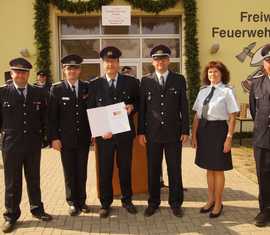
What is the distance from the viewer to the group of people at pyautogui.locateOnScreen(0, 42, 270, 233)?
5312 mm

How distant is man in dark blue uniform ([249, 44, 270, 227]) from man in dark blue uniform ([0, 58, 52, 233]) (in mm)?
2702

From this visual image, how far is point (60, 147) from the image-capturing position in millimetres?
5695

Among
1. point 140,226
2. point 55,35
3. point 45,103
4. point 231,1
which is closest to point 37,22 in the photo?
point 55,35

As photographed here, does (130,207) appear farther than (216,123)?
Yes

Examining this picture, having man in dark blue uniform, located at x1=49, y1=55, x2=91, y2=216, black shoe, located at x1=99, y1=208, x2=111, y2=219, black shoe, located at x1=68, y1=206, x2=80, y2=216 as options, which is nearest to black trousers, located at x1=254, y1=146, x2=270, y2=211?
black shoe, located at x1=99, y1=208, x2=111, y2=219

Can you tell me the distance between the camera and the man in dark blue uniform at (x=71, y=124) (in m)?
5.64

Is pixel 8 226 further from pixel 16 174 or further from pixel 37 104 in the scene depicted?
pixel 37 104

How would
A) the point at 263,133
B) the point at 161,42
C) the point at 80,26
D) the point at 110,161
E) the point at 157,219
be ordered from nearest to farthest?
the point at 263,133, the point at 157,219, the point at 110,161, the point at 80,26, the point at 161,42

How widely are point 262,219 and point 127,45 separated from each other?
996 cm

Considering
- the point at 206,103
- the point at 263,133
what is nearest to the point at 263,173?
the point at 263,133

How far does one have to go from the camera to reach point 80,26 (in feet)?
46.2

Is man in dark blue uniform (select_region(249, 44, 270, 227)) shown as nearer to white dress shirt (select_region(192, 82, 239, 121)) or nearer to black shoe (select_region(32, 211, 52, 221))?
white dress shirt (select_region(192, 82, 239, 121))

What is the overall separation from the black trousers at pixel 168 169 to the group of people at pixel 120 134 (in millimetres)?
13

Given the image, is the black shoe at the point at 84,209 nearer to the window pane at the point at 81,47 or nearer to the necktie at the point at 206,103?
the necktie at the point at 206,103
